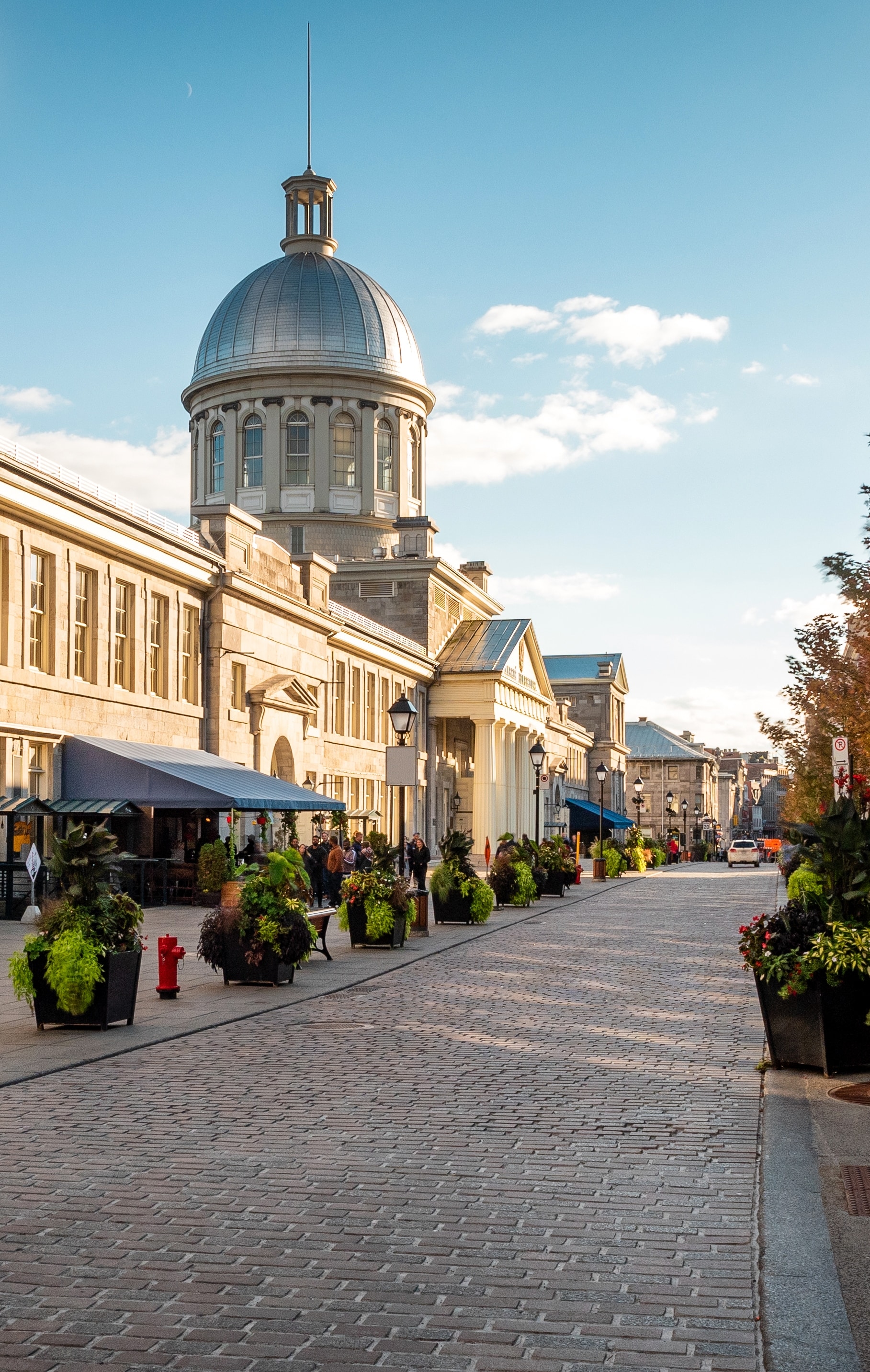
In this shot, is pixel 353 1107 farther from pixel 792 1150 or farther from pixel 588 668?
pixel 588 668

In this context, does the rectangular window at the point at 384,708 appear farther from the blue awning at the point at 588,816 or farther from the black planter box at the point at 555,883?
the blue awning at the point at 588,816

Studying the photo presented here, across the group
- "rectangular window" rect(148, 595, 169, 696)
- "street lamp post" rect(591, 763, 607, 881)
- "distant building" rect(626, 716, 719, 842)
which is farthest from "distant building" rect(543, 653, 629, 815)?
"rectangular window" rect(148, 595, 169, 696)

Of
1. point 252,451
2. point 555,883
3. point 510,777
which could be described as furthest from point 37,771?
point 252,451

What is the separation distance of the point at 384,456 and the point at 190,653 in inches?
1661

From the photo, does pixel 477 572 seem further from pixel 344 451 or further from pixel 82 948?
pixel 82 948

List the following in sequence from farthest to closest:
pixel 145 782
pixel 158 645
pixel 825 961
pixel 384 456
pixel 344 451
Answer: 1. pixel 384 456
2. pixel 344 451
3. pixel 158 645
4. pixel 145 782
5. pixel 825 961

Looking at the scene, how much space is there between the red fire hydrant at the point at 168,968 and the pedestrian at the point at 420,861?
46.1ft

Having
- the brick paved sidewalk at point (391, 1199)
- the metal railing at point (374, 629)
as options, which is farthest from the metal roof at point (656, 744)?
the brick paved sidewalk at point (391, 1199)

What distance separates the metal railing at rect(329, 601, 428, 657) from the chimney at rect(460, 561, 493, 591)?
54.0ft

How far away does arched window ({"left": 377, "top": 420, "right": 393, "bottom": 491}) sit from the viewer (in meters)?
78.8

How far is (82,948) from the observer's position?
12.4 meters

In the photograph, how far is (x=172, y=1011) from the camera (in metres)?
14.2

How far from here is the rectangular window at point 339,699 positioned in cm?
5441

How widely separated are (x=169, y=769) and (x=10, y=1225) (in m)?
25.0
